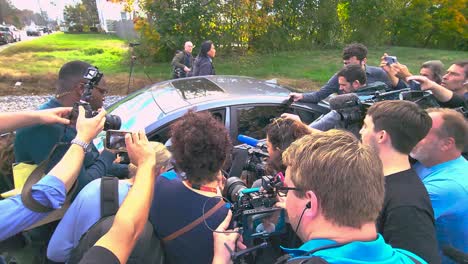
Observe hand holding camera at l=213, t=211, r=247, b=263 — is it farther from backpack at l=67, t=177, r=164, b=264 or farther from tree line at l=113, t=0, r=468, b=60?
tree line at l=113, t=0, r=468, b=60

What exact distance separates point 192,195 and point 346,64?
12.5 ft

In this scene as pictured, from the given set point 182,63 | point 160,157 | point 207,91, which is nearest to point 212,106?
point 207,91

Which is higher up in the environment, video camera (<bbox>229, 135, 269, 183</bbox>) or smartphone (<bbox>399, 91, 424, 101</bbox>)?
smartphone (<bbox>399, 91, 424, 101</bbox>)

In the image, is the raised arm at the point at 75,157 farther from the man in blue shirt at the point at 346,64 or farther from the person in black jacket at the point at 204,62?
the person in black jacket at the point at 204,62

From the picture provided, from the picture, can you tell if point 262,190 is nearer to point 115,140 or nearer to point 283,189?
point 283,189

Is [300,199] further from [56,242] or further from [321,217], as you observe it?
[56,242]

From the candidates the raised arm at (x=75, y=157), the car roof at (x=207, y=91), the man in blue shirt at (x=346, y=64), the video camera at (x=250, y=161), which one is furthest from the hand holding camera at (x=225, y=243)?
the man in blue shirt at (x=346, y=64)

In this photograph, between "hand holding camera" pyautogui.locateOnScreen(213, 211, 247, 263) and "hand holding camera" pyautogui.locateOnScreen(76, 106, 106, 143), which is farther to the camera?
"hand holding camera" pyautogui.locateOnScreen(76, 106, 106, 143)

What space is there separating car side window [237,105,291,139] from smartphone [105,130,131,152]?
1.92 metres

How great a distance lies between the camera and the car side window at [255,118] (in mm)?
3812

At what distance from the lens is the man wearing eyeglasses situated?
229 cm

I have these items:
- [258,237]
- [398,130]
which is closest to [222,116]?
[398,130]

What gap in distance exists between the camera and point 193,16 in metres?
14.4

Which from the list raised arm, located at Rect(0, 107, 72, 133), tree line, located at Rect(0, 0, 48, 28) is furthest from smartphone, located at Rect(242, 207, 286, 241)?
tree line, located at Rect(0, 0, 48, 28)
